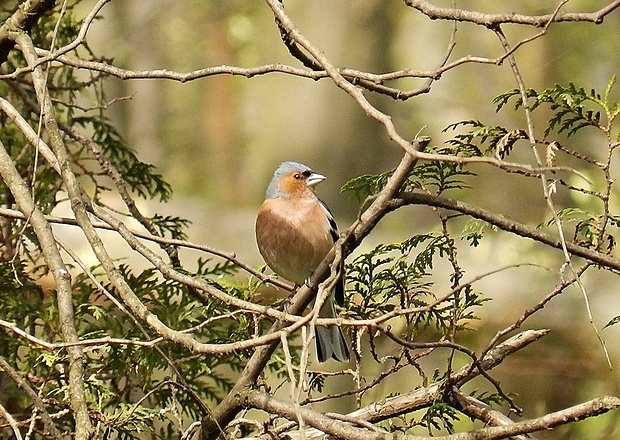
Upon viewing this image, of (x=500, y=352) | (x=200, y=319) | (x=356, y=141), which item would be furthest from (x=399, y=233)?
(x=500, y=352)

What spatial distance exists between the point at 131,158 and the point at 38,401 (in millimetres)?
1836

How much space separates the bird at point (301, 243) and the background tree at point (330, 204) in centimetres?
23

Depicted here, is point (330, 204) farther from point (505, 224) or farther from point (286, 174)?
point (505, 224)

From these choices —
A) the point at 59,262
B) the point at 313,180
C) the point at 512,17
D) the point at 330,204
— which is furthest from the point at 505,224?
the point at 330,204

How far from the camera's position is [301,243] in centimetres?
344

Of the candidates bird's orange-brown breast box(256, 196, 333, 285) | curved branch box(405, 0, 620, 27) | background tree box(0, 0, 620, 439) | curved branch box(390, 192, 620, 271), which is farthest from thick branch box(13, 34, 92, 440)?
bird's orange-brown breast box(256, 196, 333, 285)

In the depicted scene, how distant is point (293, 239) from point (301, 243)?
0.03 m

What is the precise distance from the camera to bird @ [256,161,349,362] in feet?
11.3

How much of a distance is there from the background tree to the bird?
0.23 metres

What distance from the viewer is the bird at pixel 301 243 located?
344cm

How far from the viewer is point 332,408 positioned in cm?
654

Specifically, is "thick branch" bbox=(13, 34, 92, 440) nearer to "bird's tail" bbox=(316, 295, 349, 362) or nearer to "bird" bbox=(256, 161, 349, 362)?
"bird" bbox=(256, 161, 349, 362)

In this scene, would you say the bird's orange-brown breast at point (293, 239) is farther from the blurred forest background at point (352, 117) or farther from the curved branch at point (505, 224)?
the blurred forest background at point (352, 117)

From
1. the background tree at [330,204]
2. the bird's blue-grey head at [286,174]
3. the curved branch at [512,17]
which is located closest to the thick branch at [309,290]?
the background tree at [330,204]
